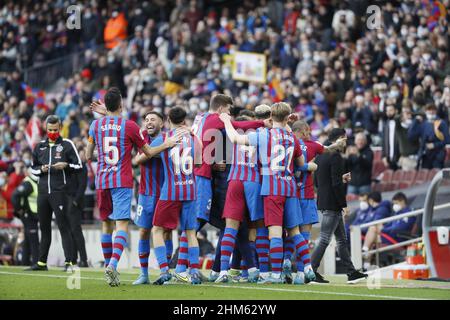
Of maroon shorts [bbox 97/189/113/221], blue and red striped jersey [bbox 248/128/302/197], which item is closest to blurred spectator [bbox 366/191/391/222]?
blue and red striped jersey [bbox 248/128/302/197]

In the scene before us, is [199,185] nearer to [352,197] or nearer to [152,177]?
[152,177]

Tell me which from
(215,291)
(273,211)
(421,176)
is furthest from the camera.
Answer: (421,176)

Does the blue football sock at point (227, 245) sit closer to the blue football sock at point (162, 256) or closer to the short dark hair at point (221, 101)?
the blue football sock at point (162, 256)

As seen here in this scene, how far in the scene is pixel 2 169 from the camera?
2239 centimetres

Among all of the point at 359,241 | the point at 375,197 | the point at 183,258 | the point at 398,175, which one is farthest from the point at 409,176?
the point at 183,258

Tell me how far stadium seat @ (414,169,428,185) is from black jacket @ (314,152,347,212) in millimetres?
5310

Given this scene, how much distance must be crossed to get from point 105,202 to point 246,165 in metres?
1.66

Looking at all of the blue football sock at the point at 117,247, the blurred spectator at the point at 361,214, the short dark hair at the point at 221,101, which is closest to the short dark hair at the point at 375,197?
the blurred spectator at the point at 361,214

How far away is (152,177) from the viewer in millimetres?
11531

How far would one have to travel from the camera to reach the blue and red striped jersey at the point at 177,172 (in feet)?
37.0

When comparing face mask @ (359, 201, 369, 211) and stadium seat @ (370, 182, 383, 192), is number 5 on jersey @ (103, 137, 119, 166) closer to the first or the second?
face mask @ (359, 201, 369, 211)

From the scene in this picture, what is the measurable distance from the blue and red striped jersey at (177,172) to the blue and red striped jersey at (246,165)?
25.2 inches
